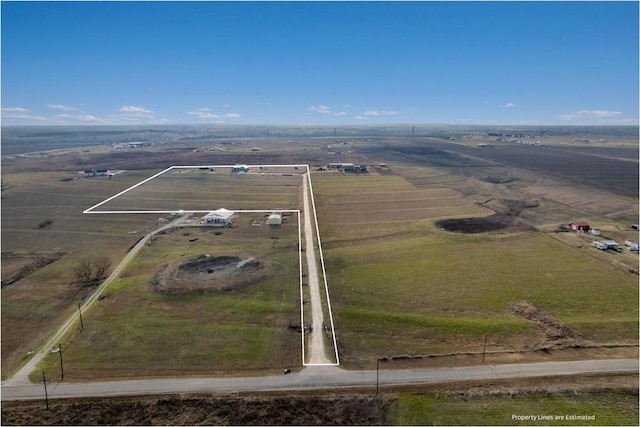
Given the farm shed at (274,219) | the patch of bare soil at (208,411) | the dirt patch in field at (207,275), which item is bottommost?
the patch of bare soil at (208,411)

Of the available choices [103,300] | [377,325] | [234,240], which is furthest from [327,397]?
A: [234,240]

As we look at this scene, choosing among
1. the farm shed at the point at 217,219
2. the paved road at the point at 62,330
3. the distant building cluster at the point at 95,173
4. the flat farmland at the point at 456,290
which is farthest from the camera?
the distant building cluster at the point at 95,173

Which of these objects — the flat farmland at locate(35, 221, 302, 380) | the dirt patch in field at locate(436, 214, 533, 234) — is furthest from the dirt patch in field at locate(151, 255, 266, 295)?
the dirt patch in field at locate(436, 214, 533, 234)

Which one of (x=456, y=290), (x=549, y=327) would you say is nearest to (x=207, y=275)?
(x=456, y=290)

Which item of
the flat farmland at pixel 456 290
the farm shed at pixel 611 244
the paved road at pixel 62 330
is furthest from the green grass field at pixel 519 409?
the farm shed at pixel 611 244

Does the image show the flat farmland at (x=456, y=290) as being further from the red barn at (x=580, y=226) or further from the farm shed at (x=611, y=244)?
the red barn at (x=580, y=226)

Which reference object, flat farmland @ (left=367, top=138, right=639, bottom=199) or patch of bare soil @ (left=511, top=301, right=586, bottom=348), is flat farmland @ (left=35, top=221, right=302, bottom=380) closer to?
patch of bare soil @ (left=511, top=301, right=586, bottom=348)
